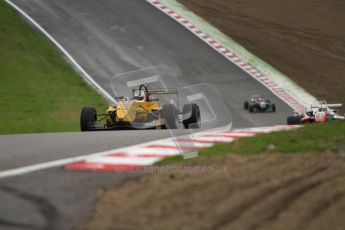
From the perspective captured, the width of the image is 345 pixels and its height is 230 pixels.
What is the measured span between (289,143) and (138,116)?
26.6 ft

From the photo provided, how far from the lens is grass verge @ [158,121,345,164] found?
7004mm

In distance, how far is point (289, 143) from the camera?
7.43m

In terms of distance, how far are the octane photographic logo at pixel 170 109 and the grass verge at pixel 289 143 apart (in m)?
0.37

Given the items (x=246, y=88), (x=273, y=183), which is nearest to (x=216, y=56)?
(x=246, y=88)

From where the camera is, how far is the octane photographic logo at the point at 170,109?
10037 millimetres

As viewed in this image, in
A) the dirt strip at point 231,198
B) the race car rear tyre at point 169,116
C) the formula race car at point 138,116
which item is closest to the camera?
the dirt strip at point 231,198

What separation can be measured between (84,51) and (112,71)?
2652mm

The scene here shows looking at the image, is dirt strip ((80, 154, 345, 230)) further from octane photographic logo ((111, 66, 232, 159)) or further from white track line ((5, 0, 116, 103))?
white track line ((5, 0, 116, 103))

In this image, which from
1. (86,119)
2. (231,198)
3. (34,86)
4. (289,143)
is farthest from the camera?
(34,86)

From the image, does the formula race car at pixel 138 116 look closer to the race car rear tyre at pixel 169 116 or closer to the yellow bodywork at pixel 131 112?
the yellow bodywork at pixel 131 112

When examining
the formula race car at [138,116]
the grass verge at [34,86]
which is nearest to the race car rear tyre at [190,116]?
the formula race car at [138,116]

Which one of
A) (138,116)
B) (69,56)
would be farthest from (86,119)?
(69,56)

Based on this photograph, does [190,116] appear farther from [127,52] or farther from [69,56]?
[127,52]

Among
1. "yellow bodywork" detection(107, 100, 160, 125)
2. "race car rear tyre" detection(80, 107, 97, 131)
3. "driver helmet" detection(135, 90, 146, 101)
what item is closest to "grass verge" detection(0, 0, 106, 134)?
"race car rear tyre" detection(80, 107, 97, 131)
